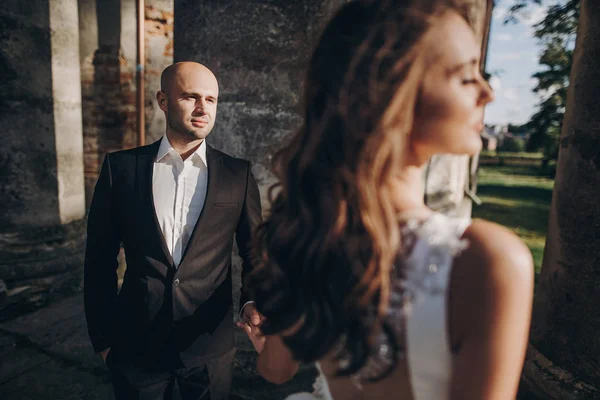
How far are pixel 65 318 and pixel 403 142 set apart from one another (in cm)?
401

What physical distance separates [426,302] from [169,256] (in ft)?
4.22

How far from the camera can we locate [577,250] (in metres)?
2.06

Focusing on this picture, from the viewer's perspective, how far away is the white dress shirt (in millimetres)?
1796

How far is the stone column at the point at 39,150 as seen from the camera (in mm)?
3660

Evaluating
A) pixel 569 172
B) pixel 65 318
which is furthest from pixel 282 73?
pixel 65 318

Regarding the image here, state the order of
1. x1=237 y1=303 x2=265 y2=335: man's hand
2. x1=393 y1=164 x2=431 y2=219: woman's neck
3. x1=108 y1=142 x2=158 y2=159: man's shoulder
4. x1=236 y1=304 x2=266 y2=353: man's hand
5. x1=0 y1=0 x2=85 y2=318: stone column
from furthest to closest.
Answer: x1=0 y1=0 x2=85 y2=318: stone column, x1=108 y1=142 x2=158 y2=159: man's shoulder, x1=237 y1=303 x2=265 y2=335: man's hand, x1=236 y1=304 x2=266 y2=353: man's hand, x1=393 y1=164 x2=431 y2=219: woman's neck

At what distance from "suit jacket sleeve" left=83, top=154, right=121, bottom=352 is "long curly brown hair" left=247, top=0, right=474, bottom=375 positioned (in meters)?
1.16

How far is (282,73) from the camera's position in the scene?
260cm

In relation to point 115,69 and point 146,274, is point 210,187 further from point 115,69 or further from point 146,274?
point 115,69

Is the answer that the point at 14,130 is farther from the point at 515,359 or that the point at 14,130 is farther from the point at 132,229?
the point at 515,359

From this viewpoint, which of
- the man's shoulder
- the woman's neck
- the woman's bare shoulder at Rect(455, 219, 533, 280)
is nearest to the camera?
the woman's bare shoulder at Rect(455, 219, 533, 280)

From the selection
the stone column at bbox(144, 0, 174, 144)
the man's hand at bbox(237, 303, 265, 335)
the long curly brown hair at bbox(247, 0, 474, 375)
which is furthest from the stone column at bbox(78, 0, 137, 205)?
the long curly brown hair at bbox(247, 0, 474, 375)

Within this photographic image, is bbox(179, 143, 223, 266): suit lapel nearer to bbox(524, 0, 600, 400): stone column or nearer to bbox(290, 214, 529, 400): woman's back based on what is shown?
bbox(290, 214, 529, 400): woman's back

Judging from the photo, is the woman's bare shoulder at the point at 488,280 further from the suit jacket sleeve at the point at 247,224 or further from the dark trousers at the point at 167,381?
the dark trousers at the point at 167,381
